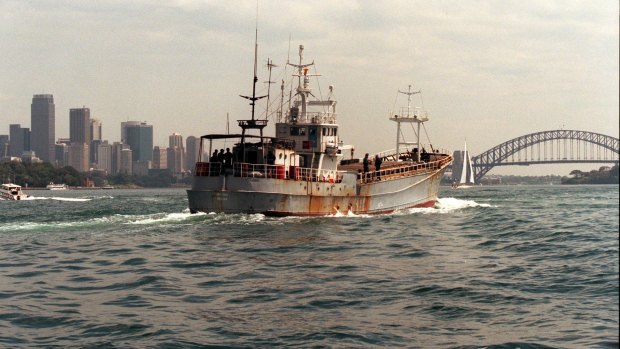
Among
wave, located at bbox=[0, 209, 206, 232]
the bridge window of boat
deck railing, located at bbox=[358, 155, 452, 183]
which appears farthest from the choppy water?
the bridge window of boat

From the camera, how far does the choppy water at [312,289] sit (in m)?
17.2

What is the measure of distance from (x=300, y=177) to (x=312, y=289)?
30264mm

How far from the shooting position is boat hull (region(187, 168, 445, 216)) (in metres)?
50.1

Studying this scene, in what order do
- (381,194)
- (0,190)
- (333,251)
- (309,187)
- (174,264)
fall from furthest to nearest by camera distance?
(0,190), (381,194), (309,187), (333,251), (174,264)

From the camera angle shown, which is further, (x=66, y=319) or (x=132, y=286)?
(x=132, y=286)

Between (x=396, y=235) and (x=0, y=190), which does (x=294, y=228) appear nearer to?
(x=396, y=235)

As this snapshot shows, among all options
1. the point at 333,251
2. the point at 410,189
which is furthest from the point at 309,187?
the point at 333,251

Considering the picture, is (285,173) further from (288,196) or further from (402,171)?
(402,171)

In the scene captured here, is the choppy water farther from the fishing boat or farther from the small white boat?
the small white boat

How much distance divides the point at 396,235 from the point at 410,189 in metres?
22.2

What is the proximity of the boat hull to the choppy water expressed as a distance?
9456 millimetres

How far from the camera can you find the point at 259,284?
79.4 feet

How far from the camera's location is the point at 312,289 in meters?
23.1

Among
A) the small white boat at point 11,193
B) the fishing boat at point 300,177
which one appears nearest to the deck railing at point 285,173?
the fishing boat at point 300,177
